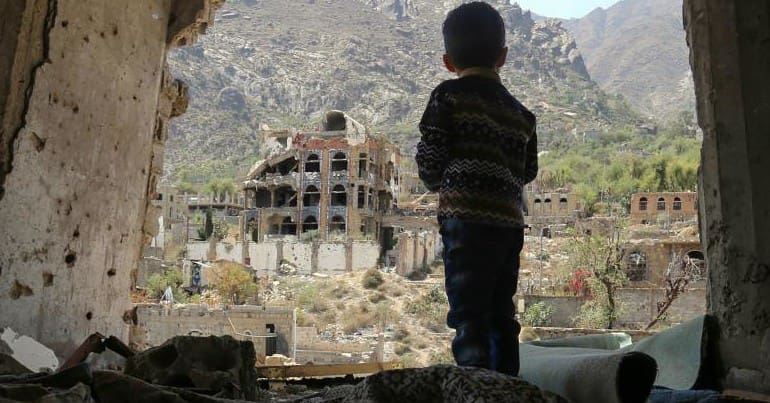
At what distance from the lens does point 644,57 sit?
12169 centimetres

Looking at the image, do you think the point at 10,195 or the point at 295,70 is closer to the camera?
the point at 10,195

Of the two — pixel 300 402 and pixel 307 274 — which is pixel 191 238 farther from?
pixel 300 402

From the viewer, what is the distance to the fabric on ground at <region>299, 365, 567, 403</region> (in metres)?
1.63

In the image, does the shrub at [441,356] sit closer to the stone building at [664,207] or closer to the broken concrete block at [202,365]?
the stone building at [664,207]

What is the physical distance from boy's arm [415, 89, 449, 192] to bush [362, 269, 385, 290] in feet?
91.9

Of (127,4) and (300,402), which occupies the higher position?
(127,4)

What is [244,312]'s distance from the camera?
21.5m

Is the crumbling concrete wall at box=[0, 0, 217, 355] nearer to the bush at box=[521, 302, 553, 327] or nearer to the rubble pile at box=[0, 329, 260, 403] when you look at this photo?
the rubble pile at box=[0, 329, 260, 403]

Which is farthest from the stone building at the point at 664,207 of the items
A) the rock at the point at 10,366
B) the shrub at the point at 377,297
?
the rock at the point at 10,366

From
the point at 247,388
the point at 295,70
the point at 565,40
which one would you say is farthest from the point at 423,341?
the point at 565,40

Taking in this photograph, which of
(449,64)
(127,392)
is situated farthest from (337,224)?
(127,392)

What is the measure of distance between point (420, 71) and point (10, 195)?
317 ft

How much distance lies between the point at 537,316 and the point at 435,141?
63.6 feet

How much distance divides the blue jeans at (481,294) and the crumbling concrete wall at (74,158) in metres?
2.11
